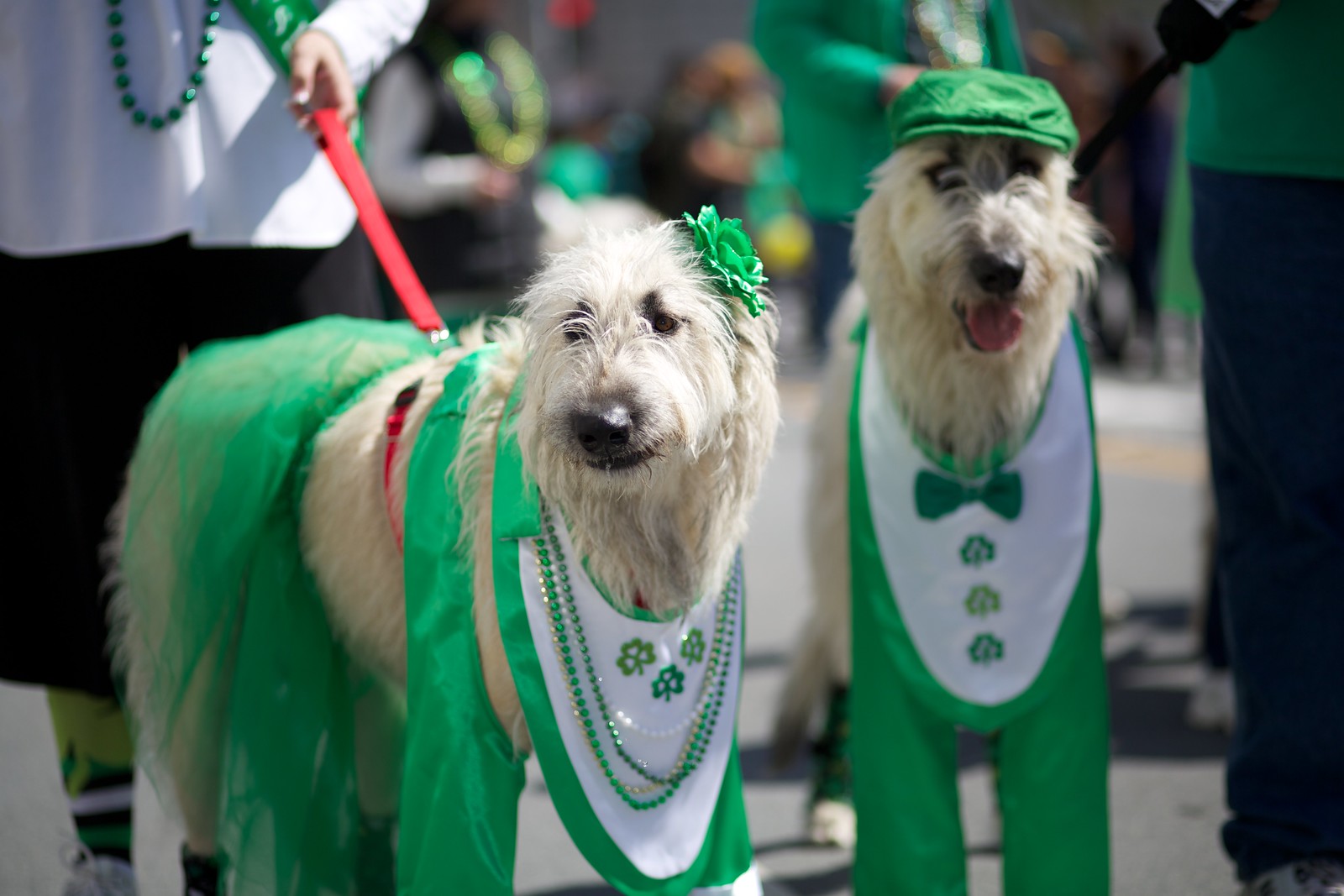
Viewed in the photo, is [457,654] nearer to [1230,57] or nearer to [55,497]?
[55,497]

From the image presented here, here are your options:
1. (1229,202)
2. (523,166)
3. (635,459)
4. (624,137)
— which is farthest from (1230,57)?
(624,137)

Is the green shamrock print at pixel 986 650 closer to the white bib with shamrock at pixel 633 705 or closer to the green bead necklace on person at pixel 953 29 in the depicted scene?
the white bib with shamrock at pixel 633 705

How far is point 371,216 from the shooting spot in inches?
92.5

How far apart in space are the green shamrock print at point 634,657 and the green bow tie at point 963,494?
699mm

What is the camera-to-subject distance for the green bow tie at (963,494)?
7.66 ft

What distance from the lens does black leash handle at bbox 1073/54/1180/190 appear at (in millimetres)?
2436

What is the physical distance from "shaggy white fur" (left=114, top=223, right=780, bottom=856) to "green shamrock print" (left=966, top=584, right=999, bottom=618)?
566 mm

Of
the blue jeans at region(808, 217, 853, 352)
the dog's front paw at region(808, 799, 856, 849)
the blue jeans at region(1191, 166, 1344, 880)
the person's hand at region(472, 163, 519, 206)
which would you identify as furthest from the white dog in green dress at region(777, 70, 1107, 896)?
the person's hand at region(472, 163, 519, 206)

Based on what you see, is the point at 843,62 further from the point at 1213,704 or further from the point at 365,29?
the point at 1213,704

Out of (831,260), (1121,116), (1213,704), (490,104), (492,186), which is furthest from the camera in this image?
(831,260)

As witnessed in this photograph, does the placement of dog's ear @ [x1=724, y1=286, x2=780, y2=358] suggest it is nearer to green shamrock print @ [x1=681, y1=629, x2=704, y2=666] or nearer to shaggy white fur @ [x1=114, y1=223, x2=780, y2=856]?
shaggy white fur @ [x1=114, y1=223, x2=780, y2=856]

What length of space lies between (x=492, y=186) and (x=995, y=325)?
356cm

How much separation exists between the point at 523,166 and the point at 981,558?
3975 mm

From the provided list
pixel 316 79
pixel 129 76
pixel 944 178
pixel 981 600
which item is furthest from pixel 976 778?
pixel 129 76
